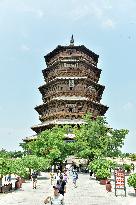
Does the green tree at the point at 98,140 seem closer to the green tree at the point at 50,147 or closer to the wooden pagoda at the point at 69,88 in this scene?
the green tree at the point at 50,147

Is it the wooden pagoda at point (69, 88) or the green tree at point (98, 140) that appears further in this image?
the wooden pagoda at point (69, 88)

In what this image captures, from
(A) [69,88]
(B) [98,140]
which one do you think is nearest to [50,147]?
(B) [98,140]

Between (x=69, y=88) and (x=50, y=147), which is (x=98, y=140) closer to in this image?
(x=50, y=147)

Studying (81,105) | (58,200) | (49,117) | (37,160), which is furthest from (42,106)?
(58,200)

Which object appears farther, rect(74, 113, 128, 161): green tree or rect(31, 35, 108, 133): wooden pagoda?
rect(31, 35, 108, 133): wooden pagoda

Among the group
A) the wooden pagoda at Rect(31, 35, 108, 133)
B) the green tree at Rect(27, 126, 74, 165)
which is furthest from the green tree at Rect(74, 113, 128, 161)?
the wooden pagoda at Rect(31, 35, 108, 133)

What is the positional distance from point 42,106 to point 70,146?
13140mm

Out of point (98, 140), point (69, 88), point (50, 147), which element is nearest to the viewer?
point (98, 140)

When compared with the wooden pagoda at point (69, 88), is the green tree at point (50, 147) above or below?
below

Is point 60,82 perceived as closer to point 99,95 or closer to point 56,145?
point 99,95

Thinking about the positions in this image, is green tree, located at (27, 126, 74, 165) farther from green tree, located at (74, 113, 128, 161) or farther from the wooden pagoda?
the wooden pagoda

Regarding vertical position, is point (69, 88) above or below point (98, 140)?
above

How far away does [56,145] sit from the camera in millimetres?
44688

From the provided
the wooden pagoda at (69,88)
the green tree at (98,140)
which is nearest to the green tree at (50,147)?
the green tree at (98,140)
